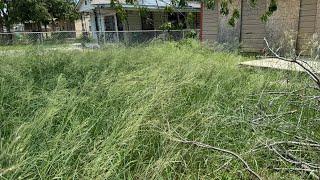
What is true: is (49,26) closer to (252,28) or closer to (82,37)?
(82,37)

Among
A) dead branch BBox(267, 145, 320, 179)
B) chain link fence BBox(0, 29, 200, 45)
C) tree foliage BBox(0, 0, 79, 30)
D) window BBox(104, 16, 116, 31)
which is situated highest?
tree foliage BBox(0, 0, 79, 30)

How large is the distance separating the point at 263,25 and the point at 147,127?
351 inches

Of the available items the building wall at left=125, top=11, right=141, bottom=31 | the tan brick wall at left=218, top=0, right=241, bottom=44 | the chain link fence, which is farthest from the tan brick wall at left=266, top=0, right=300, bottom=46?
the building wall at left=125, top=11, right=141, bottom=31

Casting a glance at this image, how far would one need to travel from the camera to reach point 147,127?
253 cm

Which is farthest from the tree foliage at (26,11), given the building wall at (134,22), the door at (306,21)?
the door at (306,21)

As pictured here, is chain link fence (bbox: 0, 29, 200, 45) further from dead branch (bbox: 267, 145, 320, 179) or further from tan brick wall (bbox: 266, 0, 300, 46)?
dead branch (bbox: 267, 145, 320, 179)

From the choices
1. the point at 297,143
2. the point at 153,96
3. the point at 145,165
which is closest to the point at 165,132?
the point at 145,165

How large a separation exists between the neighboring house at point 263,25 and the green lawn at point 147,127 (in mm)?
5841

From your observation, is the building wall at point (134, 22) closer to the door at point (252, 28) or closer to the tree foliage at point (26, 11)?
the door at point (252, 28)

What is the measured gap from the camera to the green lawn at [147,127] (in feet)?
6.77

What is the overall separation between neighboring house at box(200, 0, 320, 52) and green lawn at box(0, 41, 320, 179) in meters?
5.84

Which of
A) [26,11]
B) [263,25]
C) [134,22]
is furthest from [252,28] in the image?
[26,11]

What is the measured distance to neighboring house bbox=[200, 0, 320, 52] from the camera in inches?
344

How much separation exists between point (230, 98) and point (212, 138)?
0.95m
